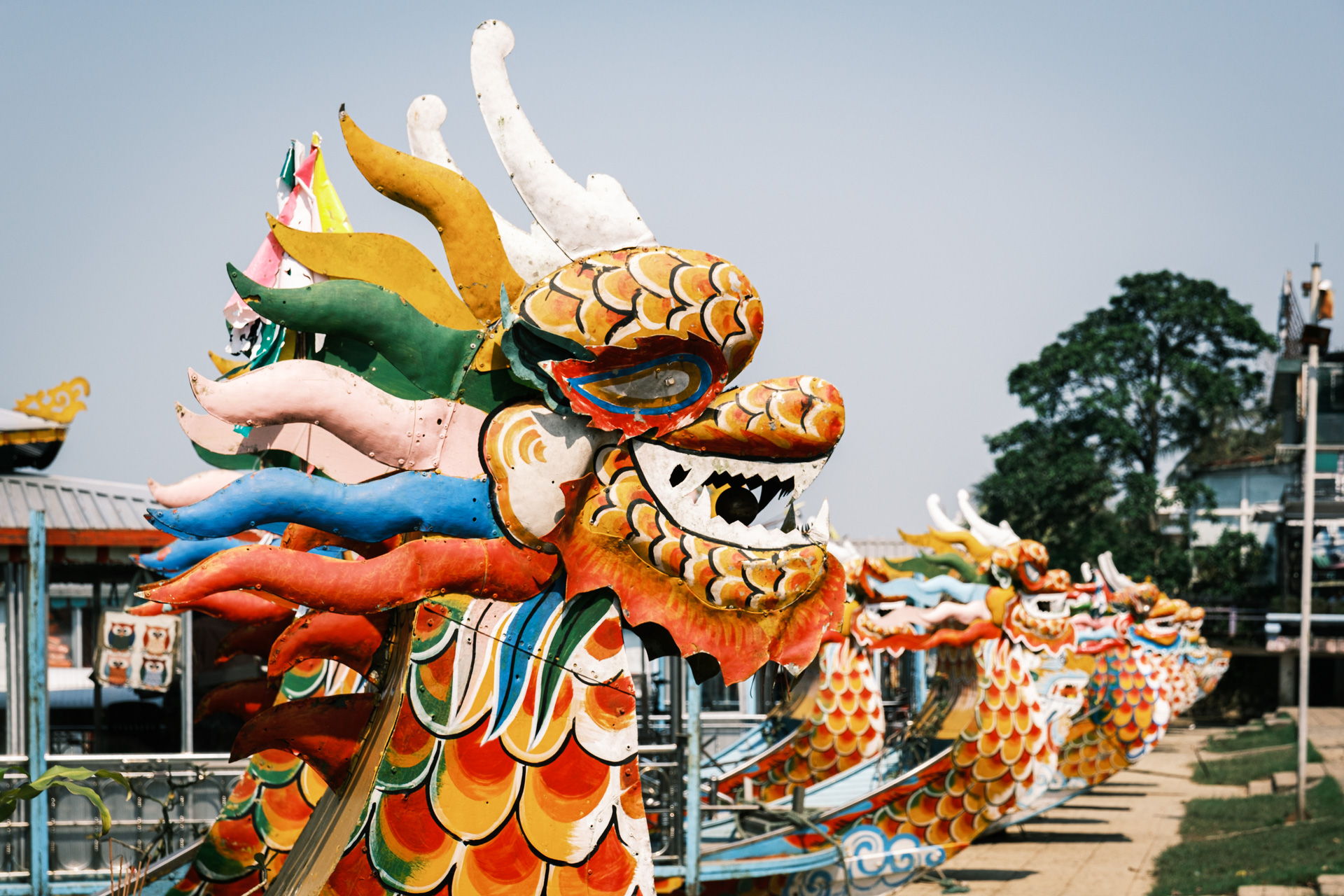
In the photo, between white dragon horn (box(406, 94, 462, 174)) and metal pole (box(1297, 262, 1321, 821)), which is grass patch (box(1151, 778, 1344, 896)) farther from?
white dragon horn (box(406, 94, 462, 174))

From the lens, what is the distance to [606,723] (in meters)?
3.00

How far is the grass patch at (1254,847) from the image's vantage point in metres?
10.7

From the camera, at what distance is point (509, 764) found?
9.70ft

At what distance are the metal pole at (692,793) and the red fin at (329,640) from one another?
305cm

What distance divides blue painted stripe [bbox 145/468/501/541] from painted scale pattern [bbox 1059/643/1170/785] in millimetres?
10452

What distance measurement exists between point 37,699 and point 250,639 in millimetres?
3232

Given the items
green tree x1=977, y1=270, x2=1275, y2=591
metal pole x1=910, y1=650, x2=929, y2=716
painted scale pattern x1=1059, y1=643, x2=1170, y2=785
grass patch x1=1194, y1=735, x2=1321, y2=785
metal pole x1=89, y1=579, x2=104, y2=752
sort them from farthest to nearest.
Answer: green tree x1=977, y1=270, x2=1275, y2=591, grass patch x1=1194, y1=735, x2=1321, y2=785, painted scale pattern x1=1059, y1=643, x2=1170, y2=785, metal pole x1=910, y1=650, x2=929, y2=716, metal pole x1=89, y1=579, x2=104, y2=752

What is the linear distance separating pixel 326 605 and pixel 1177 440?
30.1m

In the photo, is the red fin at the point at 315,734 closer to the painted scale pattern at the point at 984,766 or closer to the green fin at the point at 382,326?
the green fin at the point at 382,326

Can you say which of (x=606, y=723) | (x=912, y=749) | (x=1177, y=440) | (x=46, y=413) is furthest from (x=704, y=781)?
(x=1177, y=440)

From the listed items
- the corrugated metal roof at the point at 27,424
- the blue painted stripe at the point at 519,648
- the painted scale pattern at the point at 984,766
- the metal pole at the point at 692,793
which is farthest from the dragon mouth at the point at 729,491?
the corrugated metal roof at the point at 27,424

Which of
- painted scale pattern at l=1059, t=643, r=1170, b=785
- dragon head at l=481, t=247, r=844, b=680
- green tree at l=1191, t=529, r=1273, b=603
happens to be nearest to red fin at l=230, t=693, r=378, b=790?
dragon head at l=481, t=247, r=844, b=680

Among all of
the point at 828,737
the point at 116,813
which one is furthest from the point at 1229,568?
the point at 116,813

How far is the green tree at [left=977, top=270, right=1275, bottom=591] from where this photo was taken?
28.2m
